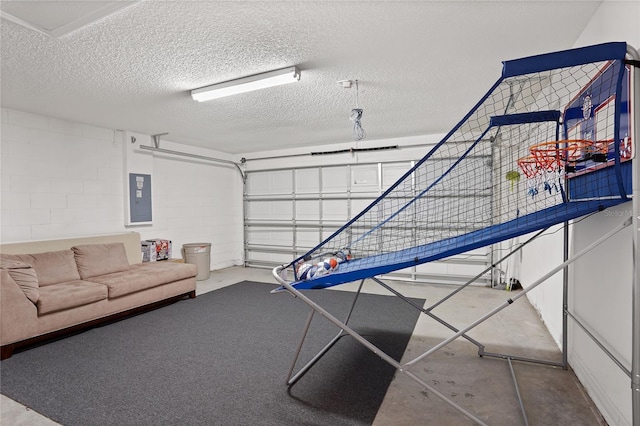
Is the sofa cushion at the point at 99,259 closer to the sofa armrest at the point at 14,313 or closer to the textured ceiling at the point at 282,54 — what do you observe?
the sofa armrest at the point at 14,313

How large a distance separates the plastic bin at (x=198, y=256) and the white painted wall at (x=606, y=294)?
5344 mm

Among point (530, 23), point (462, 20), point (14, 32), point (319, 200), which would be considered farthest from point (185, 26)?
point (319, 200)

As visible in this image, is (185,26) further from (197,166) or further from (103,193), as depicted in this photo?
(197,166)

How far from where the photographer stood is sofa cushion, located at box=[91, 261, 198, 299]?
12.3ft

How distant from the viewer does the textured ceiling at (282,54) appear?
2.13 m

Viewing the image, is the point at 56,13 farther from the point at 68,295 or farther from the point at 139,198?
the point at 139,198

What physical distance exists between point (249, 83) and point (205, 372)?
8.36 ft

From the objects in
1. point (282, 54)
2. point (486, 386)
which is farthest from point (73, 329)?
point (486, 386)

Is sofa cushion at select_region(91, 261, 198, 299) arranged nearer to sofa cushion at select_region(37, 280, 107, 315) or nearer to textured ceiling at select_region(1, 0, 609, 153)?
sofa cushion at select_region(37, 280, 107, 315)

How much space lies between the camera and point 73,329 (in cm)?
344

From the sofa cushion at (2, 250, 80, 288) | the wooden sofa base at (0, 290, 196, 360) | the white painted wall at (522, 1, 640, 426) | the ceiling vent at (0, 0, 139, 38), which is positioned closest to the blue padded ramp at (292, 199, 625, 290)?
the white painted wall at (522, 1, 640, 426)

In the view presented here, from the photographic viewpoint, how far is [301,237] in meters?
6.82

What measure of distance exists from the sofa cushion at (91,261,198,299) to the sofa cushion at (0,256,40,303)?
66cm

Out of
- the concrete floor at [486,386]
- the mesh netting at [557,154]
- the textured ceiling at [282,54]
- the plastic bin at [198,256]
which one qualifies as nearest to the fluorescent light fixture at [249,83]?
the textured ceiling at [282,54]
